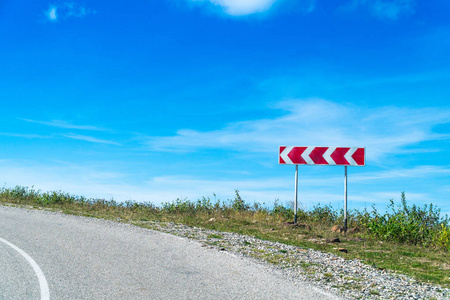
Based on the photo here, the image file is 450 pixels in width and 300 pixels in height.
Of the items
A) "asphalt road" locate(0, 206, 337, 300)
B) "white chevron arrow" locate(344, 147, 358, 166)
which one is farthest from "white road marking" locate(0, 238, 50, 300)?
"white chevron arrow" locate(344, 147, 358, 166)

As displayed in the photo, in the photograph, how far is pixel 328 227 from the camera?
1827 cm

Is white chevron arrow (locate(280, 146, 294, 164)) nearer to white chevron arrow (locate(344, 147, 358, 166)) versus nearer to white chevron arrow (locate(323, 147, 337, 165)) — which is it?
white chevron arrow (locate(323, 147, 337, 165))

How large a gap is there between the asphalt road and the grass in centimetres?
204

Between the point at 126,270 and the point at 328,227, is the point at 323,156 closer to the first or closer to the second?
the point at 328,227

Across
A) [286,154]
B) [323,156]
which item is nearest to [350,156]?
[323,156]

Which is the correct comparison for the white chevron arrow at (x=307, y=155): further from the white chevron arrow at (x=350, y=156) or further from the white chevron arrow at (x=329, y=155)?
the white chevron arrow at (x=350, y=156)

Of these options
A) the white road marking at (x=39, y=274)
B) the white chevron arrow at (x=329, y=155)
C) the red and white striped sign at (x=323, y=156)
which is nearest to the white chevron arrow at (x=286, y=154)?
the red and white striped sign at (x=323, y=156)

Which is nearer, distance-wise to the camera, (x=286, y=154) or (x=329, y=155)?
(x=329, y=155)

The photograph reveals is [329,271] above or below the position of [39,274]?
above

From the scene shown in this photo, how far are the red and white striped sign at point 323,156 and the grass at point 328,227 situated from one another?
2595mm

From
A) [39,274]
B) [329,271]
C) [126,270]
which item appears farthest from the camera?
[329,271]

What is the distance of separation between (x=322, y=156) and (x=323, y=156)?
0.16ft

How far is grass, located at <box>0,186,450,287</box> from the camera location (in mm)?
11578

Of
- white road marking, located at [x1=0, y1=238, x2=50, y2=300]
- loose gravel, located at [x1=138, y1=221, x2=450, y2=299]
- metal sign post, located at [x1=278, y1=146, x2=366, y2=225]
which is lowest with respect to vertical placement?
white road marking, located at [x1=0, y1=238, x2=50, y2=300]
